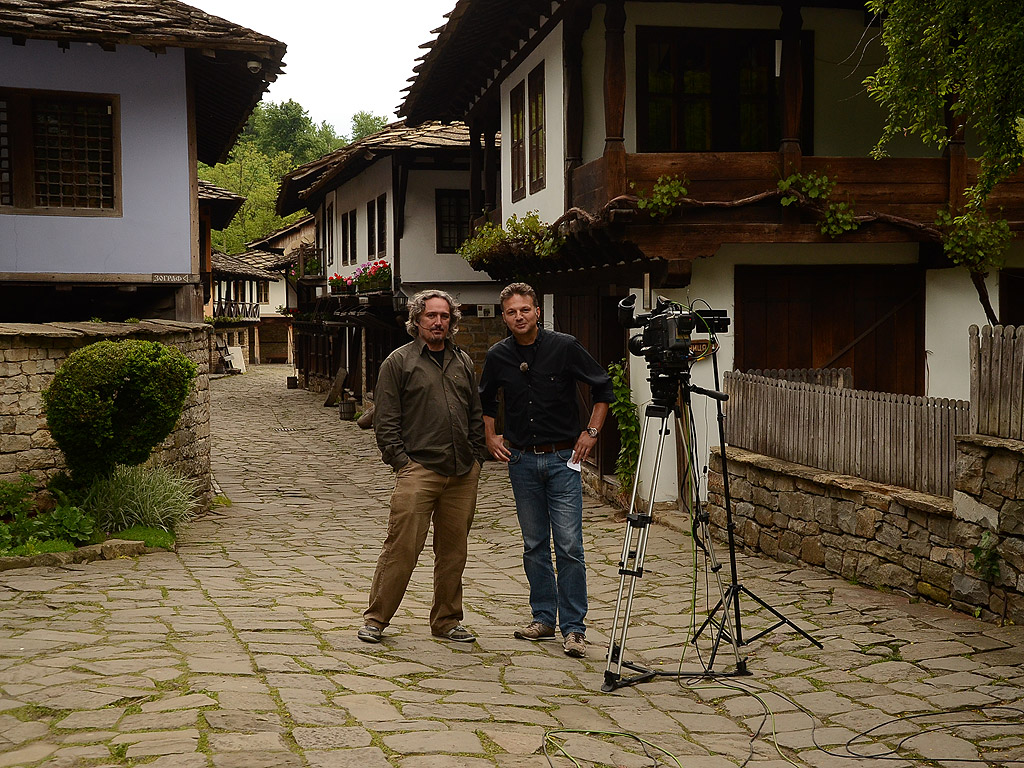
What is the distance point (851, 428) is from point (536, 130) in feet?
23.0

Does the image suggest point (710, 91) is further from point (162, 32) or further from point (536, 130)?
point (162, 32)

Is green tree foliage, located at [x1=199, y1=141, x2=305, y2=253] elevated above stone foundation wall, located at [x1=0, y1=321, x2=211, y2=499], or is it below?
above

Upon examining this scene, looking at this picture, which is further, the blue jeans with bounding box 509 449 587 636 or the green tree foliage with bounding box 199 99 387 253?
the green tree foliage with bounding box 199 99 387 253

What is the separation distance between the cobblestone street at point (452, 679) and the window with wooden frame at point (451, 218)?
1293 cm

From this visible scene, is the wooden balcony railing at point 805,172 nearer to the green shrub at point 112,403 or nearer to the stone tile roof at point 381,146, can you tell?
the green shrub at point 112,403

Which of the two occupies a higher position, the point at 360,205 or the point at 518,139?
the point at 360,205

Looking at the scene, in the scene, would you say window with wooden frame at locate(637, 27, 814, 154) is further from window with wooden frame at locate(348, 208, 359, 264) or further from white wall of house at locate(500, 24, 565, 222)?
window with wooden frame at locate(348, 208, 359, 264)

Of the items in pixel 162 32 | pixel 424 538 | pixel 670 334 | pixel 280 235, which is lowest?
pixel 424 538

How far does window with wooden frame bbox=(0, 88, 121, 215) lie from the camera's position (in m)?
12.2

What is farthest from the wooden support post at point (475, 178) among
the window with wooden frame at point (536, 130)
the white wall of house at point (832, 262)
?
the white wall of house at point (832, 262)

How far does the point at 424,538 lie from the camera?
5.98 metres

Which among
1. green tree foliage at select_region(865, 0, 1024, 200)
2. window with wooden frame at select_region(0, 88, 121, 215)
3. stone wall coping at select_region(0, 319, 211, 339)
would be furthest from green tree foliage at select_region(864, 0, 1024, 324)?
window with wooden frame at select_region(0, 88, 121, 215)

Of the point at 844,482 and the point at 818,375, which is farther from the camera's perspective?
the point at 818,375

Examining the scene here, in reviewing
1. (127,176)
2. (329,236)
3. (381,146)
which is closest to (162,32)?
(127,176)
